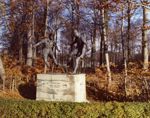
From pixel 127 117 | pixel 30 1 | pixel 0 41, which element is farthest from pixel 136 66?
pixel 0 41

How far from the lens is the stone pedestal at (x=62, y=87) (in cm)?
1609

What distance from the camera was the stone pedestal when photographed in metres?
16.1

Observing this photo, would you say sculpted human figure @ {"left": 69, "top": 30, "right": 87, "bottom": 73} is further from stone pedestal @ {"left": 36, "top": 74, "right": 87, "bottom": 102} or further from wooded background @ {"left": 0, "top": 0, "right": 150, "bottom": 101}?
wooded background @ {"left": 0, "top": 0, "right": 150, "bottom": 101}

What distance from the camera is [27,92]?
2341 centimetres

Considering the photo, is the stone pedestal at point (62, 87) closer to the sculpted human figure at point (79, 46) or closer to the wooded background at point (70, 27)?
the sculpted human figure at point (79, 46)

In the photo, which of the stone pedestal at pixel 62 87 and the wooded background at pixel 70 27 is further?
the wooded background at pixel 70 27

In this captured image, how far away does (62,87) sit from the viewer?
640 inches

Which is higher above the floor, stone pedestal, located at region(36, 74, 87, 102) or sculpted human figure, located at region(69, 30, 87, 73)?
sculpted human figure, located at region(69, 30, 87, 73)

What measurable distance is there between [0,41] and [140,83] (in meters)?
28.9

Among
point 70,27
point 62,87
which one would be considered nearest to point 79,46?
point 62,87

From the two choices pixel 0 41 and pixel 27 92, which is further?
pixel 0 41

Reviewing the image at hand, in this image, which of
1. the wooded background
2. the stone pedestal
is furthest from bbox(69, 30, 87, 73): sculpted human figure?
the wooded background

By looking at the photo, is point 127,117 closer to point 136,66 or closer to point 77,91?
point 77,91

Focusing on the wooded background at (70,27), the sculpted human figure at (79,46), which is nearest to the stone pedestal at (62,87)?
the sculpted human figure at (79,46)
